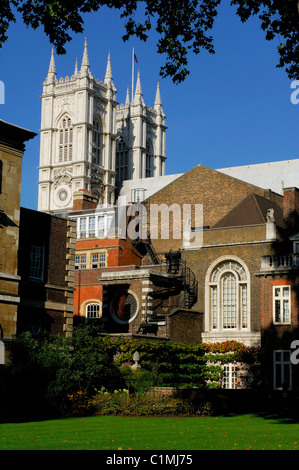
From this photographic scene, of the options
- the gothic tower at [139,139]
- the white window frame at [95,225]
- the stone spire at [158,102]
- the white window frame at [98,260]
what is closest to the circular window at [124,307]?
the white window frame at [98,260]

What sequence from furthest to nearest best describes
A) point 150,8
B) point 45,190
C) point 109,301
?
point 45,190, point 109,301, point 150,8

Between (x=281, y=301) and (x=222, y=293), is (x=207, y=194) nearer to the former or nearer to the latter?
(x=222, y=293)

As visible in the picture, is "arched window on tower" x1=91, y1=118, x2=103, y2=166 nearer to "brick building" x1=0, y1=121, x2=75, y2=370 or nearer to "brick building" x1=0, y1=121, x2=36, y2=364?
"brick building" x1=0, y1=121, x2=75, y2=370

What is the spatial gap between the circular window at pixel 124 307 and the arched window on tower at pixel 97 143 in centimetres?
8988

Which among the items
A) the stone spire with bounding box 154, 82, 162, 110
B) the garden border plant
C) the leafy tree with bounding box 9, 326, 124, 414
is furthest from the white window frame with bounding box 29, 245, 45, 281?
the stone spire with bounding box 154, 82, 162, 110

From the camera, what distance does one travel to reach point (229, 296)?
4378 cm

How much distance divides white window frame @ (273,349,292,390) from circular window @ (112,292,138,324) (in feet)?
35.0

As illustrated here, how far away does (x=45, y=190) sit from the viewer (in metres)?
132

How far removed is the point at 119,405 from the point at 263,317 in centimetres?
1316

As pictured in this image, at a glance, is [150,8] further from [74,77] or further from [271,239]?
[74,77]

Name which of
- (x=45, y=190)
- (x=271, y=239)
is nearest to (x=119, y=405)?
(x=271, y=239)

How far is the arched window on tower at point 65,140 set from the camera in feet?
438

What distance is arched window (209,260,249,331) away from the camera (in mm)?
42906
